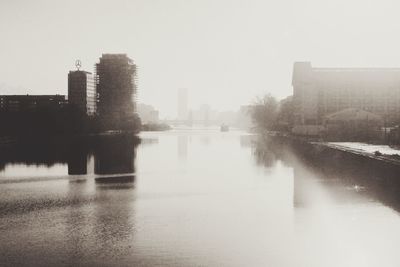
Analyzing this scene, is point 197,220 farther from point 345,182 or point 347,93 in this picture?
point 347,93

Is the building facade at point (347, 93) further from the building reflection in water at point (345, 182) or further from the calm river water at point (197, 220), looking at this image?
the calm river water at point (197, 220)

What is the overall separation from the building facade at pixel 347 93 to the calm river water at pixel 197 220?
420 ft

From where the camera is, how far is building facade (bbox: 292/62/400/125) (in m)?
158

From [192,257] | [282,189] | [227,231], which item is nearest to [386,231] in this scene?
[227,231]

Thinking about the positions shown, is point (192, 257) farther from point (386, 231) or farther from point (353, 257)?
point (386, 231)

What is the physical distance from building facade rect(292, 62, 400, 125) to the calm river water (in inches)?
5045

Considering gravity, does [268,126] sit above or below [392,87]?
below

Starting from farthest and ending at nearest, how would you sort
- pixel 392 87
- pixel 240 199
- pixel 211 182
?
pixel 392 87
pixel 211 182
pixel 240 199

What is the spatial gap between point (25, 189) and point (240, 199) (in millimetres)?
12267

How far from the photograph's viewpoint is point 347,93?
159875mm

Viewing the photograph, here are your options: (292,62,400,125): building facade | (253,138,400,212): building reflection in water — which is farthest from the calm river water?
(292,62,400,125): building facade

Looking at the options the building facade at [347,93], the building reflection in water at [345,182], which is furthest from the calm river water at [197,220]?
the building facade at [347,93]

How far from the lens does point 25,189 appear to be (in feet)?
93.2

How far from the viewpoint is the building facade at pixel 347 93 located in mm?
158000
